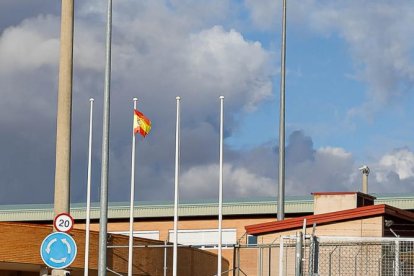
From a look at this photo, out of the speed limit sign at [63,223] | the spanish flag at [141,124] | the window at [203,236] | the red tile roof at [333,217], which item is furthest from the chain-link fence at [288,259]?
the speed limit sign at [63,223]

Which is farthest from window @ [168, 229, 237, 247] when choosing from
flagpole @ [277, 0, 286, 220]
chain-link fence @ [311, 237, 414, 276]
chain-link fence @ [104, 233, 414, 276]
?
chain-link fence @ [311, 237, 414, 276]

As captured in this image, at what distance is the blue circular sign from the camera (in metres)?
26.4

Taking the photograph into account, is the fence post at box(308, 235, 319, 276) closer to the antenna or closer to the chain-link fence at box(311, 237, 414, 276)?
the chain-link fence at box(311, 237, 414, 276)

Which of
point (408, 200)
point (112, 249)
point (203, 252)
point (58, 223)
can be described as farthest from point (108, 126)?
point (408, 200)

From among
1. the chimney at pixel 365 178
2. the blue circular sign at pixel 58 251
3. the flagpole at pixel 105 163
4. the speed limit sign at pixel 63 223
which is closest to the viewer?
the blue circular sign at pixel 58 251

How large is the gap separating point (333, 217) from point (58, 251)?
39.1 ft

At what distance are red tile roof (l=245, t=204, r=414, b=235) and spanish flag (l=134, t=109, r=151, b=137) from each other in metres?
4.73

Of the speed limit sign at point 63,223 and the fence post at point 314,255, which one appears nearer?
the fence post at point 314,255

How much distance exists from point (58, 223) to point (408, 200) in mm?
32256

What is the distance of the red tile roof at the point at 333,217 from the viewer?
35312 mm

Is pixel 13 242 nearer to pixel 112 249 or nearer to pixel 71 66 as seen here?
pixel 112 249

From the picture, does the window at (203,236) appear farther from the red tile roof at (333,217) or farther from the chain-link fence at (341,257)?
the red tile roof at (333,217)

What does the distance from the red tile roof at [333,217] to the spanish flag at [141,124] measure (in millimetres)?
4730

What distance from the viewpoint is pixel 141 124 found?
125ft
